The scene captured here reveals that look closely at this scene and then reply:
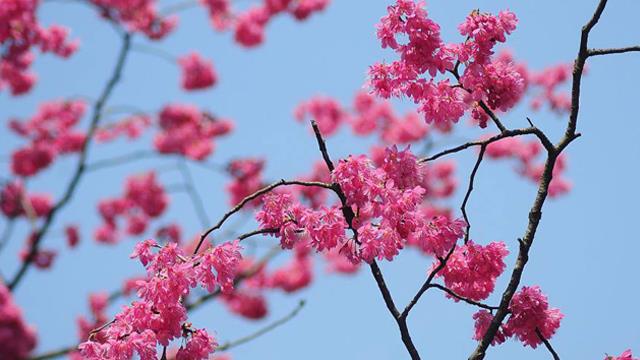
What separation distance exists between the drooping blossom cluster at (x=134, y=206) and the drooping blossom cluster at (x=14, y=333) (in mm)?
3208

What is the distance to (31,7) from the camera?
12383 millimetres

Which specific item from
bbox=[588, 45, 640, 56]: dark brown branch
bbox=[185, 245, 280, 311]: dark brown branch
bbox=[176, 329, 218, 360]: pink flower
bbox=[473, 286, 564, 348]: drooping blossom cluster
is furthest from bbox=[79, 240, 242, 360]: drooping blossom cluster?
bbox=[185, 245, 280, 311]: dark brown branch

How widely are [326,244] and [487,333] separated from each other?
961 mm

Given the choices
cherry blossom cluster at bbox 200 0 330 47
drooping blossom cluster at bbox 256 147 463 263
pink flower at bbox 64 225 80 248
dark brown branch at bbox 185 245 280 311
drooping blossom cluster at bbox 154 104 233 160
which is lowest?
drooping blossom cluster at bbox 256 147 463 263

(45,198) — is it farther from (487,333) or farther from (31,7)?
(487,333)

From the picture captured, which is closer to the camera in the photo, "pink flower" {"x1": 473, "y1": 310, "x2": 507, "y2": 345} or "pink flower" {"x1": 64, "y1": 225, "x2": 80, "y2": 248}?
"pink flower" {"x1": 473, "y1": 310, "x2": 507, "y2": 345}

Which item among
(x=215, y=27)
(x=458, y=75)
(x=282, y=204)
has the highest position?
(x=215, y=27)

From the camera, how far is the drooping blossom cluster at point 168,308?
13.1 ft

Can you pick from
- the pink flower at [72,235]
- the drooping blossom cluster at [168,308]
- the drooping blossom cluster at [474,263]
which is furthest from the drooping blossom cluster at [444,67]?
the pink flower at [72,235]

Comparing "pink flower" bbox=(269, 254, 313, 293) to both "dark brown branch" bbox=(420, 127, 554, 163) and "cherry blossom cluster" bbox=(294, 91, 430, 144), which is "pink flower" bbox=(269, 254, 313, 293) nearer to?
"cherry blossom cluster" bbox=(294, 91, 430, 144)

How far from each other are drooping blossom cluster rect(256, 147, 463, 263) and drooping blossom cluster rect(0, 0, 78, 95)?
363 inches

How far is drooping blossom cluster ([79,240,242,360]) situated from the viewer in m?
3.98

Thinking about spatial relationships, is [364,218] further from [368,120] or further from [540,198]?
[368,120]

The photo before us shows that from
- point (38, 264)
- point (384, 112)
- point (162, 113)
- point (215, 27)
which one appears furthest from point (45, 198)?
point (384, 112)
